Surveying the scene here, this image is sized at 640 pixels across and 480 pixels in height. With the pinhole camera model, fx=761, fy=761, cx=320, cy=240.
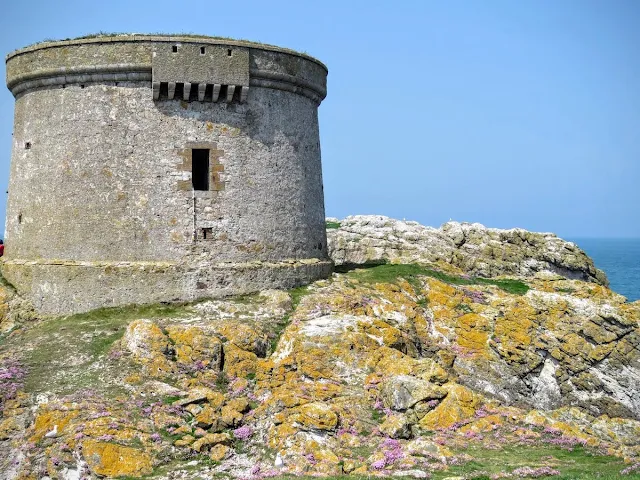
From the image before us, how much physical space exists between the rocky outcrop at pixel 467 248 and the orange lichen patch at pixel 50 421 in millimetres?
21952

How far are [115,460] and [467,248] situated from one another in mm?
28420

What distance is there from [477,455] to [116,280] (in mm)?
13065

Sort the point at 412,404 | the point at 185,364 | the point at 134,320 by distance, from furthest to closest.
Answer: the point at 134,320, the point at 185,364, the point at 412,404

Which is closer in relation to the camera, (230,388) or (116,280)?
(230,388)

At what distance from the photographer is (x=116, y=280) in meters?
25.2

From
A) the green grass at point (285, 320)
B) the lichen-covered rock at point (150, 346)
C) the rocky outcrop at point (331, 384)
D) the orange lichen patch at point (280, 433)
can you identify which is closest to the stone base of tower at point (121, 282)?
→ the rocky outcrop at point (331, 384)

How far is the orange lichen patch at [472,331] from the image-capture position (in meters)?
26.6

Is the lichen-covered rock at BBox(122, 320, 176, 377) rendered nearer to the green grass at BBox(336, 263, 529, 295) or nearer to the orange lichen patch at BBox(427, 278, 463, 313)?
the green grass at BBox(336, 263, 529, 295)

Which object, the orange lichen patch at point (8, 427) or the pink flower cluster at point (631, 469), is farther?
the orange lichen patch at point (8, 427)

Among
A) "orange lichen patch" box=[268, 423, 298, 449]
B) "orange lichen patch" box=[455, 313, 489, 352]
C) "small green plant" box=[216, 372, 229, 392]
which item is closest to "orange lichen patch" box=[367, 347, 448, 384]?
"orange lichen patch" box=[268, 423, 298, 449]

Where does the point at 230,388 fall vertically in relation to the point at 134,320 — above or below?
below

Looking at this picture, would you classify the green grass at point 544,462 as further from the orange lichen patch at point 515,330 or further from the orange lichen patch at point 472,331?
the orange lichen patch at point 472,331

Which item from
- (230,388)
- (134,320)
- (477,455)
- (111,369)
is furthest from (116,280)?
(477,455)

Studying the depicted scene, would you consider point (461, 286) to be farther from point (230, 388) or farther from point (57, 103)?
point (57, 103)
